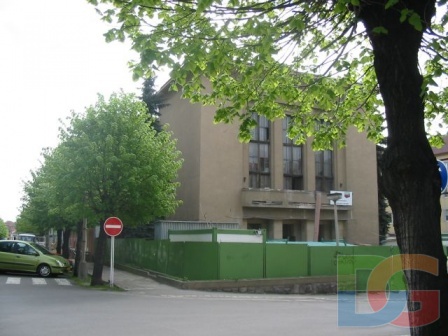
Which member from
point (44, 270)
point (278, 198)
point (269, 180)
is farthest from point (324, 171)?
point (44, 270)

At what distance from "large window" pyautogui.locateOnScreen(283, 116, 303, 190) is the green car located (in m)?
19.7

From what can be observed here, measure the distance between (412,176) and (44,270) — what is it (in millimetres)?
24108

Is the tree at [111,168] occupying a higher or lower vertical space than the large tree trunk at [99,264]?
higher

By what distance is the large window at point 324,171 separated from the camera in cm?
4175

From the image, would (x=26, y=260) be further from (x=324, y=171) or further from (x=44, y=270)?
(x=324, y=171)

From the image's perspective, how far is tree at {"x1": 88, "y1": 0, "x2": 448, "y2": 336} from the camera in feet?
14.9

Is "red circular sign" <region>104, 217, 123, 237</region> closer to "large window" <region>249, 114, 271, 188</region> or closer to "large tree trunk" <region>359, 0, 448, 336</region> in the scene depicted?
"large tree trunk" <region>359, 0, 448, 336</region>

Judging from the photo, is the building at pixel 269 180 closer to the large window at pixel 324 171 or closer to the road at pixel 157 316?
the large window at pixel 324 171

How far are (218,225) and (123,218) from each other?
15435mm

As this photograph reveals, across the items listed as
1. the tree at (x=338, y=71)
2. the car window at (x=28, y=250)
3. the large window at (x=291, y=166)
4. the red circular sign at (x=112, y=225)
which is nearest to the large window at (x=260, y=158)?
the large window at (x=291, y=166)

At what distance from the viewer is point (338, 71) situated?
7.77 meters

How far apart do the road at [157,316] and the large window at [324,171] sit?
25.3 meters

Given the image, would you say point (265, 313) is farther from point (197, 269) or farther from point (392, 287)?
point (392, 287)

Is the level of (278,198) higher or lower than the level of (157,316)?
higher
